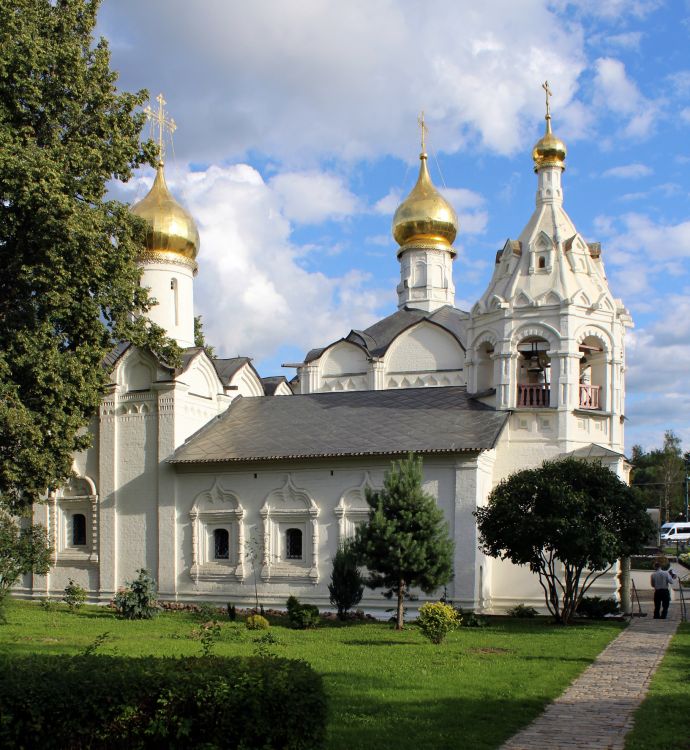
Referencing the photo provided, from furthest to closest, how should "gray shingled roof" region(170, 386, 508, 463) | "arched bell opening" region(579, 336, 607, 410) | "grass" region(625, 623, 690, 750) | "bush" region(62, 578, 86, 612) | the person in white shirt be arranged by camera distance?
"arched bell opening" region(579, 336, 607, 410), "bush" region(62, 578, 86, 612), "gray shingled roof" region(170, 386, 508, 463), the person in white shirt, "grass" region(625, 623, 690, 750)

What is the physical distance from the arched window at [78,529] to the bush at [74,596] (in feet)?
4.03

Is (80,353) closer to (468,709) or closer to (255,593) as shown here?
(255,593)

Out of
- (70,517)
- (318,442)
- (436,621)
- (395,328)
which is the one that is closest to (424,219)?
(395,328)

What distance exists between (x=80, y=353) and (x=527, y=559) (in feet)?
28.2

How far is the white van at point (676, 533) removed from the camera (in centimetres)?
5098

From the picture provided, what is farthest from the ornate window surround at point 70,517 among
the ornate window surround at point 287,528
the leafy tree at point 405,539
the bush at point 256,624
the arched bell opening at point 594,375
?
the arched bell opening at point 594,375

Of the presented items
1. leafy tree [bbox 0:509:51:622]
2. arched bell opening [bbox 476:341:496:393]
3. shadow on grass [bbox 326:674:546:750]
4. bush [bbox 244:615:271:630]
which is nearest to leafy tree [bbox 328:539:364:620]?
bush [bbox 244:615:271:630]

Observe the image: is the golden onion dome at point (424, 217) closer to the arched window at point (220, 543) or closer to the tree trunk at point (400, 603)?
the arched window at point (220, 543)

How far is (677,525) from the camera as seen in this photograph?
5191 cm

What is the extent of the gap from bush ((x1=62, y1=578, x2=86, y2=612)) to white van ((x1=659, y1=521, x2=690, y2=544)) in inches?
1534

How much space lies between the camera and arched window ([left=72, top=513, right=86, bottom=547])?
21.6 m

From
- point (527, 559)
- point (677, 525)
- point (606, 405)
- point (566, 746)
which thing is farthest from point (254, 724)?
point (677, 525)

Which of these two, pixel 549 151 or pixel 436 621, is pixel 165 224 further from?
pixel 436 621

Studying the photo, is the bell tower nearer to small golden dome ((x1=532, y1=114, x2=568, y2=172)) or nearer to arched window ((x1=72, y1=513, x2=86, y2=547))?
small golden dome ((x1=532, y1=114, x2=568, y2=172))
